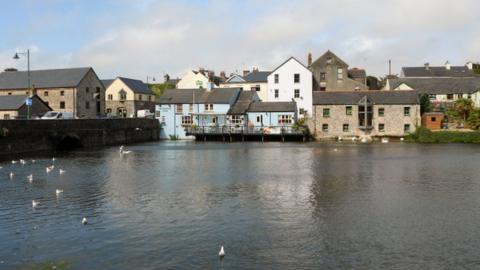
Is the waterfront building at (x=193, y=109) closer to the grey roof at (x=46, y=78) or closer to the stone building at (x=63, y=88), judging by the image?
the stone building at (x=63, y=88)

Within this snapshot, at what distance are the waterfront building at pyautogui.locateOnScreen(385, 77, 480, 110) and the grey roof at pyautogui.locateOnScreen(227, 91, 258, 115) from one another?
26.2 meters

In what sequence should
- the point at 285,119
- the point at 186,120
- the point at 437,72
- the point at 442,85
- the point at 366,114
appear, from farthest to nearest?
1. the point at 437,72
2. the point at 442,85
3. the point at 186,120
4. the point at 285,119
5. the point at 366,114

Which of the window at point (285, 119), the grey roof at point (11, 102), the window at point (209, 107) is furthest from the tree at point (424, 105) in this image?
the grey roof at point (11, 102)

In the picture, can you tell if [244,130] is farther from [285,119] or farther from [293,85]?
[293,85]

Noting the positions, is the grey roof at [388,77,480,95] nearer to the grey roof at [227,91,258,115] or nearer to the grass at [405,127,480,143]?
the grass at [405,127,480,143]

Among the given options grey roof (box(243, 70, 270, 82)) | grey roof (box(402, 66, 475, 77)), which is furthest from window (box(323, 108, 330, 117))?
grey roof (box(402, 66, 475, 77))

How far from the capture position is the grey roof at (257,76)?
10088cm

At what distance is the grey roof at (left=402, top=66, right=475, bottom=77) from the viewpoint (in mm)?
100312

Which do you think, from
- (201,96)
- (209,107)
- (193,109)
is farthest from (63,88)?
(209,107)

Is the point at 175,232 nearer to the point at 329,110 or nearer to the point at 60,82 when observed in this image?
the point at 329,110

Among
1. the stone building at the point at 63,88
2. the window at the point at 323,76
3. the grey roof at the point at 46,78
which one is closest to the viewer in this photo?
the stone building at the point at 63,88

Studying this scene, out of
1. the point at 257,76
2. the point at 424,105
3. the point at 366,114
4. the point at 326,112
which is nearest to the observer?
the point at 366,114

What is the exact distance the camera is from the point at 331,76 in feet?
304

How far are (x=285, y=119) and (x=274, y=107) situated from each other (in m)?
2.76
